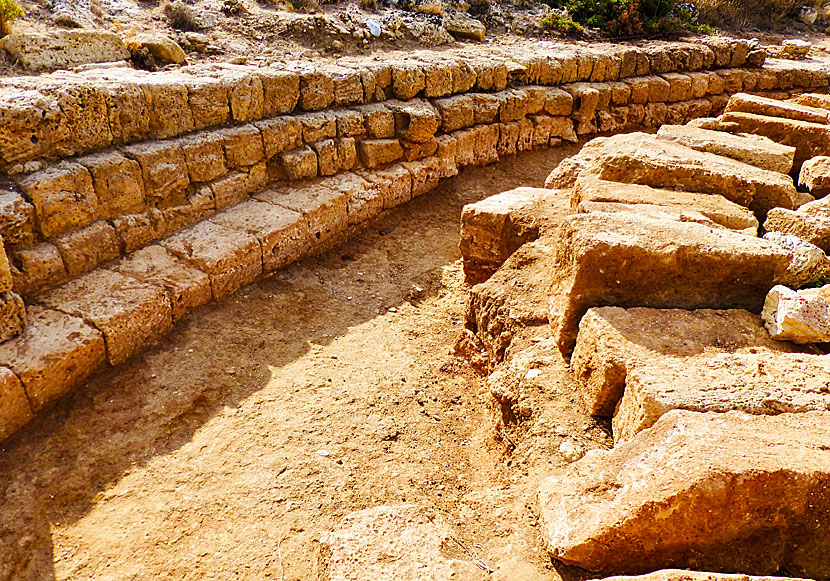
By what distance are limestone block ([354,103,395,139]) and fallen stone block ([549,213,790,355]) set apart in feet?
11.5

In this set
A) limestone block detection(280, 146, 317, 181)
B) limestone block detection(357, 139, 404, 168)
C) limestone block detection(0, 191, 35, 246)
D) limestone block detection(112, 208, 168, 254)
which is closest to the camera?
limestone block detection(0, 191, 35, 246)

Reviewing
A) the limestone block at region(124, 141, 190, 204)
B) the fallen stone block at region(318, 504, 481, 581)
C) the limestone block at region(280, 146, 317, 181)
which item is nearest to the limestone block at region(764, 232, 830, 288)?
the fallen stone block at region(318, 504, 481, 581)

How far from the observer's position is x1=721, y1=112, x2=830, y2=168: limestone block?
187 inches

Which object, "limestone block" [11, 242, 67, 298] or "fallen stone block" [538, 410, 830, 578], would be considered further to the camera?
"limestone block" [11, 242, 67, 298]

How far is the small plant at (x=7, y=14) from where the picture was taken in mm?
5055

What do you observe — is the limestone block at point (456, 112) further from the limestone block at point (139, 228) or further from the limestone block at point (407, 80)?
the limestone block at point (139, 228)

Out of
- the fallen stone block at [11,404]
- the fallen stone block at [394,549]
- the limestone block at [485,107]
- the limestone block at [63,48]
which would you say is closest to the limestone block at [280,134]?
the limestone block at [63,48]

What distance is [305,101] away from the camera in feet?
18.3

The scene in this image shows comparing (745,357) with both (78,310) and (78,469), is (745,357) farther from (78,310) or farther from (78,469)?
(78,310)

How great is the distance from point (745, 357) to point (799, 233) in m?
1.41

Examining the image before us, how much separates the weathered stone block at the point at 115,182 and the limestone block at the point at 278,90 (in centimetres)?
143

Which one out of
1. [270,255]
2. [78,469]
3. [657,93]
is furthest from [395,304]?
[657,93]

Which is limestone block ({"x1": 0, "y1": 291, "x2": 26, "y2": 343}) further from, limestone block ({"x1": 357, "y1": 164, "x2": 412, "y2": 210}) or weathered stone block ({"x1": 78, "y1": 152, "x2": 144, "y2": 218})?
limestone block ({"x1": 357, "y1": 164, "x2": 412, "y2": 210})

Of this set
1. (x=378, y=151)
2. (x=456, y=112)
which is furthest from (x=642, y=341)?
(x=456, y=112)
